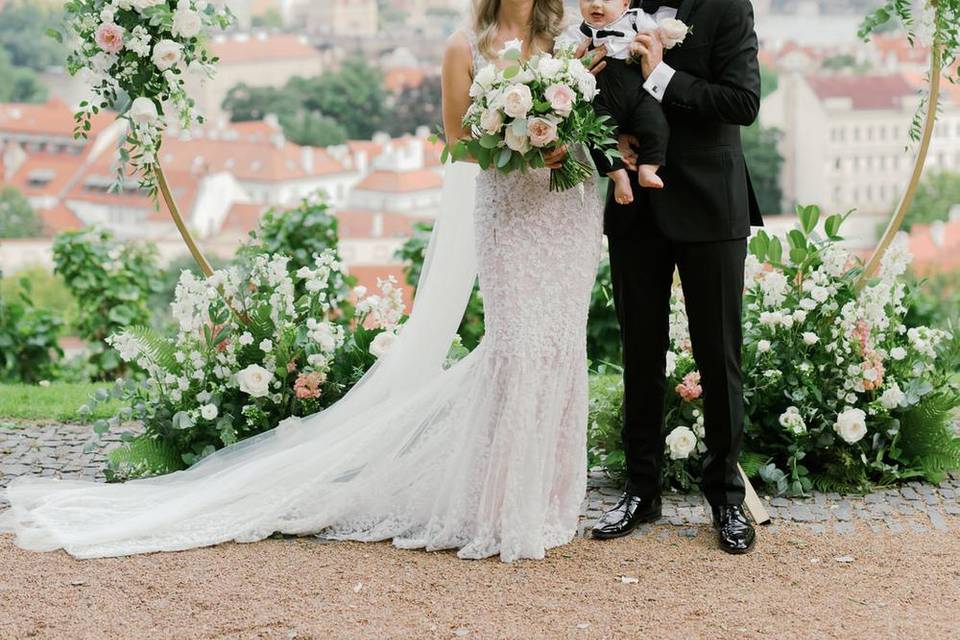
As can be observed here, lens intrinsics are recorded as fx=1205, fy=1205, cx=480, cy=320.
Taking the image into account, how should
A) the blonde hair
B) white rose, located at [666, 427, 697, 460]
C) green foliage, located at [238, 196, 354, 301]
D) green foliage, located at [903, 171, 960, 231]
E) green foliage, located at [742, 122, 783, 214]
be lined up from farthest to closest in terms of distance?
green foliage, located at [903, 171, 960, 231], green foliage, located at [742, 122, 783, 214], green foliage, located at [238, 196, 354, 301], white rose, located at [666, 427, 697, 460], the blonde hair

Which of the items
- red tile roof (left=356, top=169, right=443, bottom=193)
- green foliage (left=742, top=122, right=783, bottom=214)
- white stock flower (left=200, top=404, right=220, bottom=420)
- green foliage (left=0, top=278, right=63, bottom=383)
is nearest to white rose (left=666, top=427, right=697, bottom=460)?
white stock flower (left=200, top=404, right=220, bottom=420)

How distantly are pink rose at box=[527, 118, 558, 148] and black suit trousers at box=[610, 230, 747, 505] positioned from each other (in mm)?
473

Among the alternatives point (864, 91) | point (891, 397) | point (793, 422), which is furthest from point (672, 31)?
point (864, 91)

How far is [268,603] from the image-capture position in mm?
3254

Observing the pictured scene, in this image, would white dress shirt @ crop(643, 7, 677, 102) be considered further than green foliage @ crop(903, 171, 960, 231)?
No

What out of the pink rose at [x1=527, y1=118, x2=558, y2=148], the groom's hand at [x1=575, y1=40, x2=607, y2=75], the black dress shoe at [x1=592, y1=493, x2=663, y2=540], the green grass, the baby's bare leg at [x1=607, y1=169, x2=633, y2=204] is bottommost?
the green grass

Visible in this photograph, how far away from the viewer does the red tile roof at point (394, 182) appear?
3791cm

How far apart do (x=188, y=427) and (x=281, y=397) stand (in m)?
0.35

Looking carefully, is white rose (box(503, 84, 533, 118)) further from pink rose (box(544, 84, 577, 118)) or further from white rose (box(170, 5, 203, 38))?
white rose (box(170, 5, 203, 38))

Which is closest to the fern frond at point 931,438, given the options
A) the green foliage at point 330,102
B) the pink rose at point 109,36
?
the pink rose at point 109,36

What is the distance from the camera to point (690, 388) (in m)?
4.24

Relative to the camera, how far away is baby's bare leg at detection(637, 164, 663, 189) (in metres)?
3.39

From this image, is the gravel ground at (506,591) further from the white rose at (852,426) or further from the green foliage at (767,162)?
the green foliage at (767,162)

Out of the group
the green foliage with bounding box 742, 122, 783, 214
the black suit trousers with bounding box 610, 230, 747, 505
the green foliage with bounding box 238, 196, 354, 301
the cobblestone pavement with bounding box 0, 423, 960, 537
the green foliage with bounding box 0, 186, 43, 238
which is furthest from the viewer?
the green foliage with bounding box 742, 122, 783, 214
